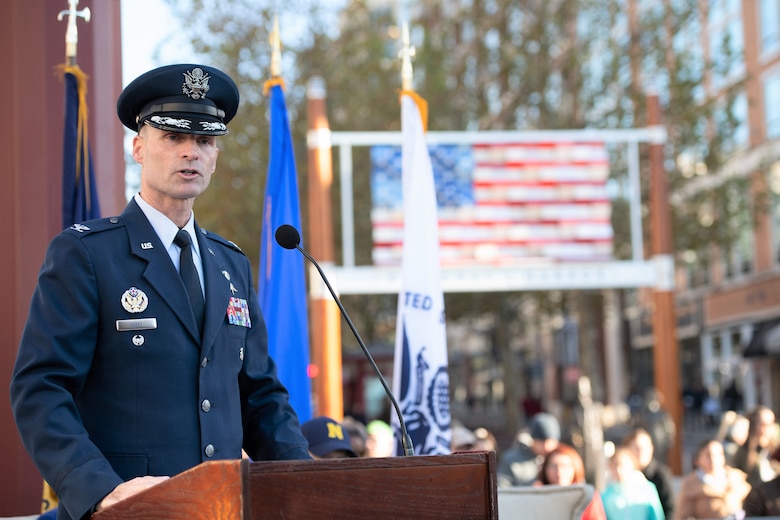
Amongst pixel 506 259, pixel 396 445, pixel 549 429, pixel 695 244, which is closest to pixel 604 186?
pixel 506 259

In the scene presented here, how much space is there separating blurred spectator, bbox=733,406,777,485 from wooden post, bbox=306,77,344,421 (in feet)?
11.2

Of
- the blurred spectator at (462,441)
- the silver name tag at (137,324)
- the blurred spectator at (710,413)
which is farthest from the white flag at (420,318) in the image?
the blurred spectator at (710,413)

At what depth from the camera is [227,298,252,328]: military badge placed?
279 centimetres

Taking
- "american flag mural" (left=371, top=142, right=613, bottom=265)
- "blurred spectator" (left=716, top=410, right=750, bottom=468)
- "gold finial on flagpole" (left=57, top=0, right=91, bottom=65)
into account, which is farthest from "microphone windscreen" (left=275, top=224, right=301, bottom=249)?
"american flag mural" (left=371, top=142, right=613, bottom=265)

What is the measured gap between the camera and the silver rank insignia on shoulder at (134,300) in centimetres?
260

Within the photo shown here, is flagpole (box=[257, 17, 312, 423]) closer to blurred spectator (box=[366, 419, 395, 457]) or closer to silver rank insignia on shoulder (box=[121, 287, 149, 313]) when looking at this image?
blurred spectator (box=[366, 419, 395, 457])

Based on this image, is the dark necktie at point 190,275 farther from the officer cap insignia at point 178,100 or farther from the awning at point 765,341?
the awning at point 765,341

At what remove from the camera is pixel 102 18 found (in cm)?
561

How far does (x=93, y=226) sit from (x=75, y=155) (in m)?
2.58

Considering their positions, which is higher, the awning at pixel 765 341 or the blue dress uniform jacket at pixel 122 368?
the awning at pixel 765 341

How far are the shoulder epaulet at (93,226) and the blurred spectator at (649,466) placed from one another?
17.8ft

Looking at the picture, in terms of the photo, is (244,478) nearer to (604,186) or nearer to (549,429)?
(549,429)

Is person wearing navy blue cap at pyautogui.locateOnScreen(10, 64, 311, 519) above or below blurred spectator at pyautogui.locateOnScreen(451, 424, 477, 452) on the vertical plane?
above

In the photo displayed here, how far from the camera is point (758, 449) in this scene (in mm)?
9508
